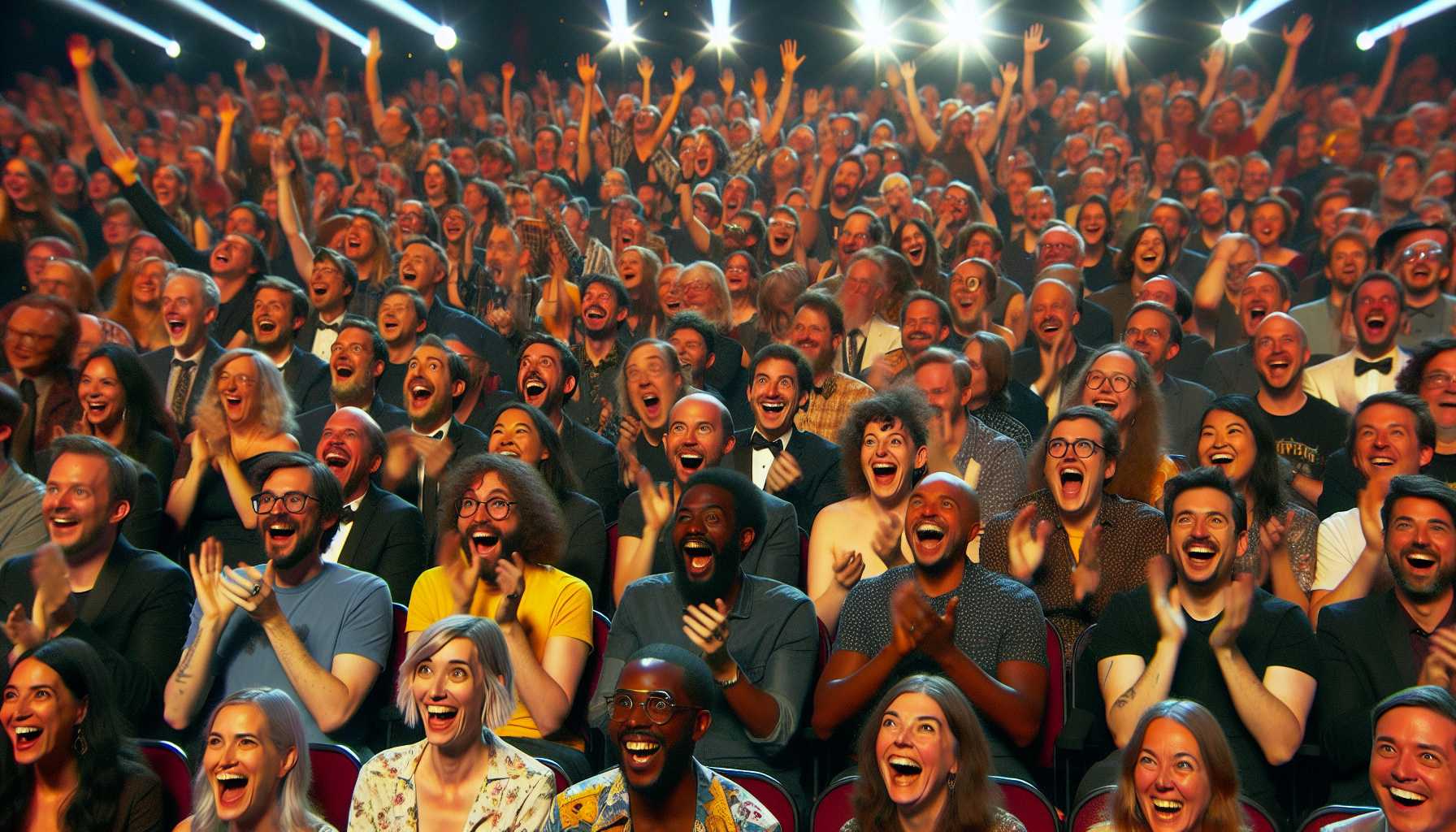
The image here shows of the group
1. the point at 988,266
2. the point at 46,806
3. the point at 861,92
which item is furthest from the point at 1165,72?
the point at 46,806

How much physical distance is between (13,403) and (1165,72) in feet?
28.6

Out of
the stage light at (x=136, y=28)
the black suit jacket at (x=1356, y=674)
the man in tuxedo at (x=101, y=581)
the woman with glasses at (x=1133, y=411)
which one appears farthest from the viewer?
the stage light at (x=136, y=28)

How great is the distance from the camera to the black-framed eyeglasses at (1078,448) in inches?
140

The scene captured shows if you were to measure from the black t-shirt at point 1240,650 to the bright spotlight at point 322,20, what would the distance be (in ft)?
31.1

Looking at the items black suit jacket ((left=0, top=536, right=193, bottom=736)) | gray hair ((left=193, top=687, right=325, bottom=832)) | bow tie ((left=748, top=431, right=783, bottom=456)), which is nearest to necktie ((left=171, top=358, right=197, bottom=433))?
black suit jacket ((left=0, top=536, right=193, bottom=736))

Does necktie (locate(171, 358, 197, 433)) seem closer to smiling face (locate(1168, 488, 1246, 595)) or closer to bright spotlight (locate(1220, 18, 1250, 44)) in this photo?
smiling face (locate(1168, 488, 1246, 595))

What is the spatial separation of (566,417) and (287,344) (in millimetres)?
1134

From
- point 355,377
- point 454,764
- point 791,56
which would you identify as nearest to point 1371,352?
point 355,377

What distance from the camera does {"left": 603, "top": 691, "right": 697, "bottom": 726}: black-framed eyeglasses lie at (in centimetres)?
262

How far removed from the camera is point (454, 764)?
110 inches

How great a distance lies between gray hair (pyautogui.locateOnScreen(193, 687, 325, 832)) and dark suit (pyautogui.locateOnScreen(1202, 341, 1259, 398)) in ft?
10.6

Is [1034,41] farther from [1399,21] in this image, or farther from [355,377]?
[355,377]

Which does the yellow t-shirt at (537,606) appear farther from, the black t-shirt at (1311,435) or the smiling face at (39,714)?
the black t-shirt at (1311,435)

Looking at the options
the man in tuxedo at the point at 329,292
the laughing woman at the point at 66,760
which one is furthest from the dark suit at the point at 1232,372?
the laughing woman at the point at 66,760
